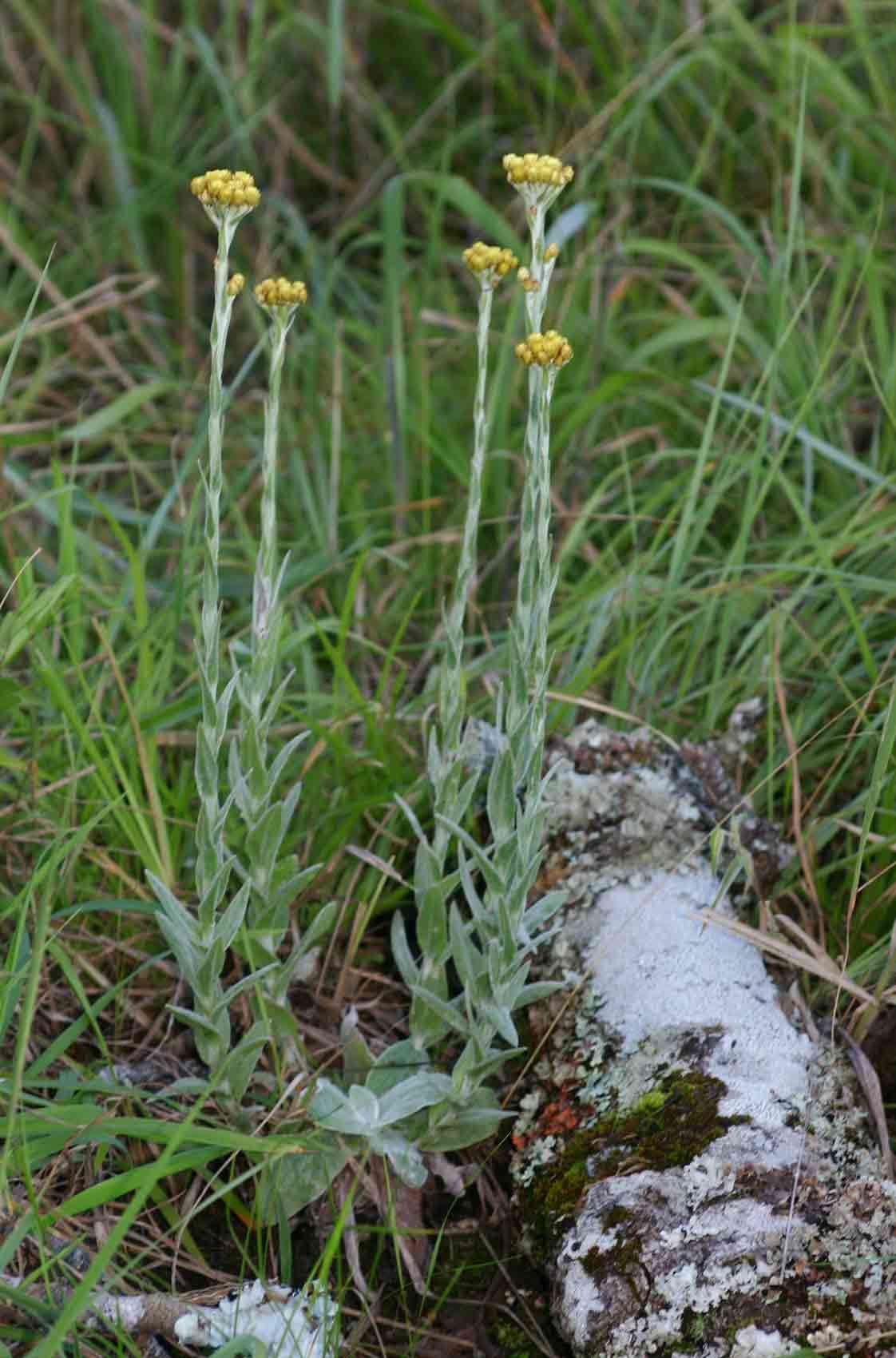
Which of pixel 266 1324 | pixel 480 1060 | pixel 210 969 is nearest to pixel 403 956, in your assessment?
pixel 480 1060

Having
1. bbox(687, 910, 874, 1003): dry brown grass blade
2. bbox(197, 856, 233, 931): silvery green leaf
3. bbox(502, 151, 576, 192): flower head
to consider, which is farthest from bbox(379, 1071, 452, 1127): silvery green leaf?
bbox(502, 151, 576, 192): flower head

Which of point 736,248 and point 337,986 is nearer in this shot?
point 337,986

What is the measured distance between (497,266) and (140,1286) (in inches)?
55.8

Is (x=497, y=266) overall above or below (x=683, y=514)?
above

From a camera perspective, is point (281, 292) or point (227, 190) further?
point (281, 292)

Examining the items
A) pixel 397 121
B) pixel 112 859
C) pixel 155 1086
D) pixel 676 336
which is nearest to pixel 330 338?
pixel 676 336

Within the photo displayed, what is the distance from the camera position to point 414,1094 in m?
1.92

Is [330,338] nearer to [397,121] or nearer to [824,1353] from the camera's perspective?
[397,121]

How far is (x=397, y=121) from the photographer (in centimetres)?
436

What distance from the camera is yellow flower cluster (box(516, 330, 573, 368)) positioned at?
1.62 m

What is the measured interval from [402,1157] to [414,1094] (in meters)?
0.10

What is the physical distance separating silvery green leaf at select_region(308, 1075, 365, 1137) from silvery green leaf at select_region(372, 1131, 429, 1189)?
0.15 feet

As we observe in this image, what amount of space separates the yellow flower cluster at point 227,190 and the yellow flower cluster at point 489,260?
277 mm

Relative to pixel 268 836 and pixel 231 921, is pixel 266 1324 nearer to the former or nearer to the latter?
pixel 231 921
